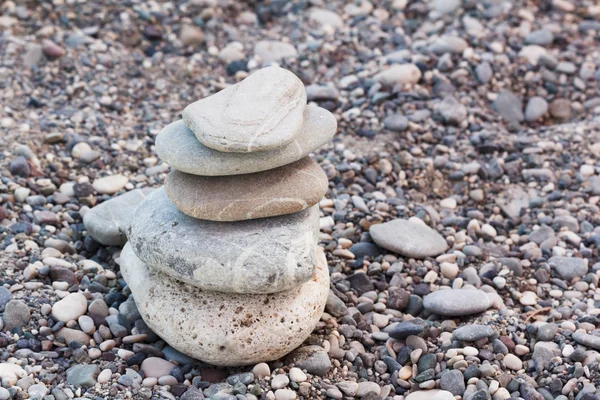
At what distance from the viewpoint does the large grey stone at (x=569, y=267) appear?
4.89m

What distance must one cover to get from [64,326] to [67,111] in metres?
2.60

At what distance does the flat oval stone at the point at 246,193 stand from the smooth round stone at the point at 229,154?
0.12 meters

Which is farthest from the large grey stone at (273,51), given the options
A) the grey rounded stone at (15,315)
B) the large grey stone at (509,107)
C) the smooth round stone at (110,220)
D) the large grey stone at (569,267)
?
the grey rounded stone at (15,315)

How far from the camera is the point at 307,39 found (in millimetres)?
7418

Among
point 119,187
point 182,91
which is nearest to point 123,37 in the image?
point 182,91

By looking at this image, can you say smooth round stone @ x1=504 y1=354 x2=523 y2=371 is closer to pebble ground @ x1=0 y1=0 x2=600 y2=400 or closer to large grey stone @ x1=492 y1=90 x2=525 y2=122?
pebble ground @ x1=0 y1=0 x2=600 y2=400

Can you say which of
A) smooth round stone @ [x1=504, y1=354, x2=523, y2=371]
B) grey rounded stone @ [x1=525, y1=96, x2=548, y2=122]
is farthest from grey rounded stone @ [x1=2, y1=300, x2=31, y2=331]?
grey rounded stone @ [x1=525, y1=96, x2=548, y2=122]

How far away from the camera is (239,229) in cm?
395

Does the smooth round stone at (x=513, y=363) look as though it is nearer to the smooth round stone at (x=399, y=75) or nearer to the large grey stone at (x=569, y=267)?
the large grey stone at (x=569, y=267)

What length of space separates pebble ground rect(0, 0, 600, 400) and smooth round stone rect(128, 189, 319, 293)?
48cm

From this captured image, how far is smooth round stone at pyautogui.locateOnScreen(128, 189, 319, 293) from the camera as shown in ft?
12.4

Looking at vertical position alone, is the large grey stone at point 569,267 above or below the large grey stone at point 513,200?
above

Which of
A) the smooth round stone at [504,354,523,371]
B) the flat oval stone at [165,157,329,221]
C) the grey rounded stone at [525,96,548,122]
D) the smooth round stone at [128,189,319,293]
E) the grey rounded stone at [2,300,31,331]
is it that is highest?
the flat oval stone at [165,157,329,221]

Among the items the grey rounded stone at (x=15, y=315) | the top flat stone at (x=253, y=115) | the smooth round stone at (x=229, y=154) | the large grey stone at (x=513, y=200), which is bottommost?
the large grey stone at (x=513, y=200)
